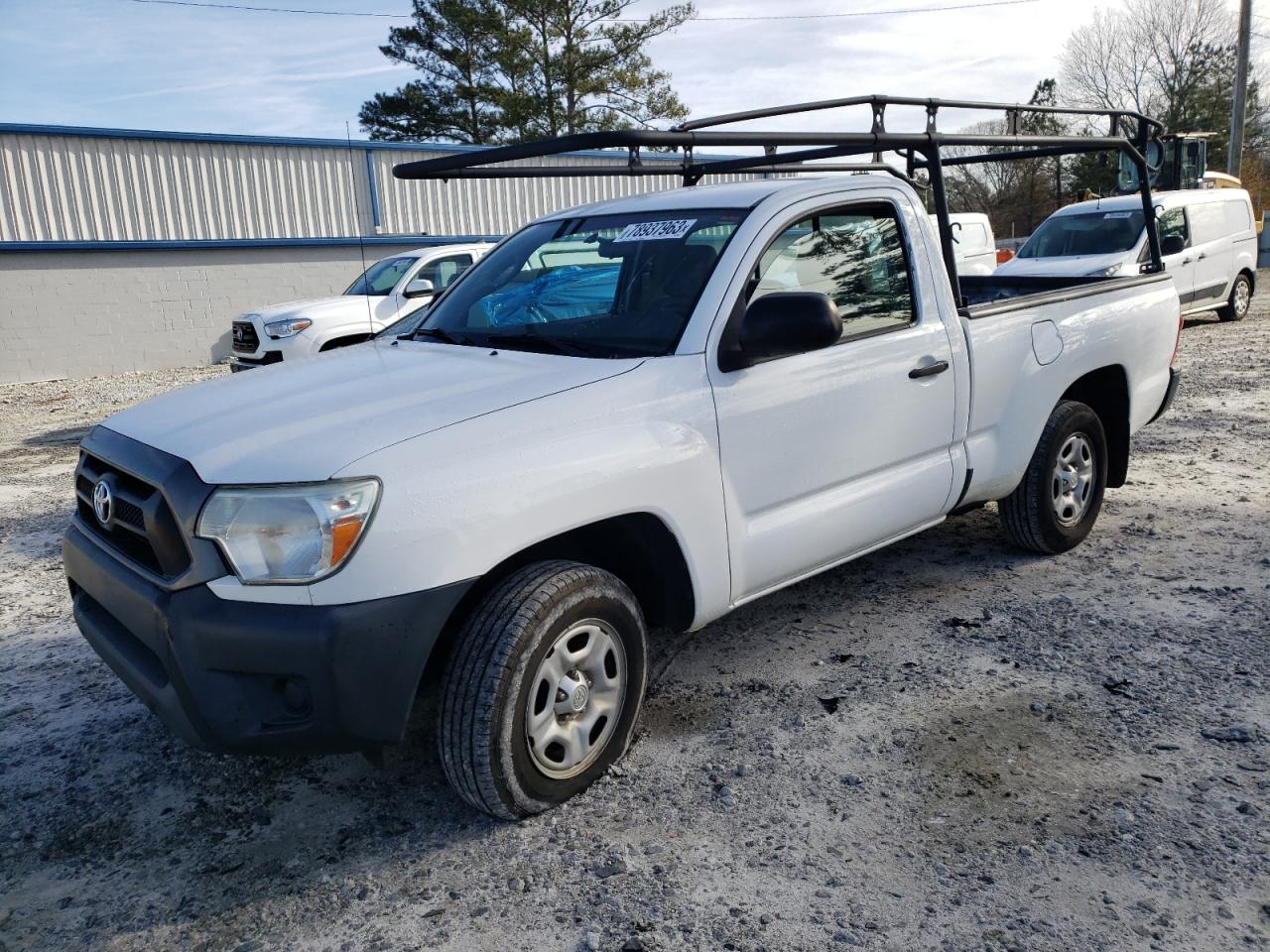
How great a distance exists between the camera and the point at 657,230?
3.78 metres

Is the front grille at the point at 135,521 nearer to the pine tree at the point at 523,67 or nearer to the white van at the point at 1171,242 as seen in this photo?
the white van at the point at 1171,242

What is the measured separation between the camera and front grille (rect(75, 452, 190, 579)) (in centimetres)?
270

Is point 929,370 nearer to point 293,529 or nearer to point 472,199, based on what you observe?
point 293,529

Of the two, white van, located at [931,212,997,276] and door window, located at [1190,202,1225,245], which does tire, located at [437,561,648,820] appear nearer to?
white van, located at [931,212,997,276]

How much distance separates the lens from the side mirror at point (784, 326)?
3.20 m

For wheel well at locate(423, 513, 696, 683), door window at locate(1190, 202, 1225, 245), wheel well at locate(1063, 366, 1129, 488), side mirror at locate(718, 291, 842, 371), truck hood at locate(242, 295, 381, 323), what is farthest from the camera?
door window at locate(1190, 202, 1225, 245)

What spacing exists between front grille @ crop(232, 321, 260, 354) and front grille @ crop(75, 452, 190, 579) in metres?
8.27

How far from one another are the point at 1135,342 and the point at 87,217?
16.4 m

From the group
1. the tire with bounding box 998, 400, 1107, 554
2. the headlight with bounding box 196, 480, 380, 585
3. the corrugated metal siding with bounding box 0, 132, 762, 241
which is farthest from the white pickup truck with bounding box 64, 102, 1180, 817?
the corrugated metal siding with bounding box 0, 132, 762, 241

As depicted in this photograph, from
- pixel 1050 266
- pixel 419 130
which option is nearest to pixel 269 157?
pixel 1050 266

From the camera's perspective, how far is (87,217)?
53.8ft

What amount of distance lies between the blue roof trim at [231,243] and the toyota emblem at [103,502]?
43.0 ft

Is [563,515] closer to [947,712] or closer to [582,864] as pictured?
[582,864]

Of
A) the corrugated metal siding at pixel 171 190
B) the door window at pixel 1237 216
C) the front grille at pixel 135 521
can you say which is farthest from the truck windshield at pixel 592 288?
the corrugated metal siding at pixel 171 190
